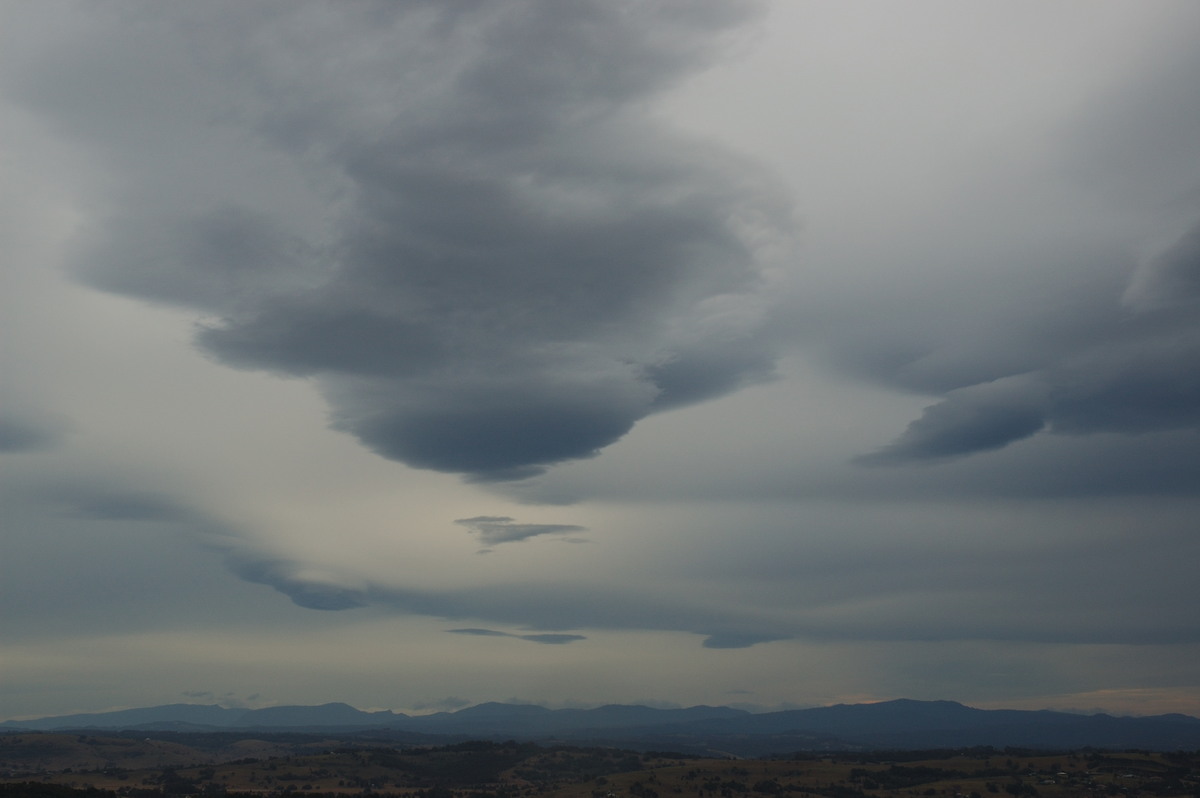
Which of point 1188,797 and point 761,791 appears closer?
point 1188,797

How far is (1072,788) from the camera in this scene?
18188 centimetres

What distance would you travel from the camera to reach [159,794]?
18875 cm

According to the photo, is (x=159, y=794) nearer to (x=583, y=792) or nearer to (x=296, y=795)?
(x=296, y=795)

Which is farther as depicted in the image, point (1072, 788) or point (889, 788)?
point (889, 788)

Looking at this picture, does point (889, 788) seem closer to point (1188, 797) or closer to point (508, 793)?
point (1188, 797)

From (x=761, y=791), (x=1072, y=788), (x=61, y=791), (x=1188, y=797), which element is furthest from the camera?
(x=761, y=791)

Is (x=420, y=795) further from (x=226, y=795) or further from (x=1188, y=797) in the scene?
(x=1188, y=797)

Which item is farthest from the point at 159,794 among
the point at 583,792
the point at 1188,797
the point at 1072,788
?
the point at 1188,797

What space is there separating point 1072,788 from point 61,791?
19988 centimetres

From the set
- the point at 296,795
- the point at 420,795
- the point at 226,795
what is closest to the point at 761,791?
the point at 420,795

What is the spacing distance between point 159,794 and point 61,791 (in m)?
44.1

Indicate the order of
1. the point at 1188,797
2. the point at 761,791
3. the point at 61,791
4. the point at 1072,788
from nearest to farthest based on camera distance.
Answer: the point at 61,791 → the point at 1188,797 → the point at 1072,788 → the point at 761,791

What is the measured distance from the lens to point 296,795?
180m

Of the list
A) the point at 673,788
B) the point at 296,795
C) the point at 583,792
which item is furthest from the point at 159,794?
the point at 673,788
